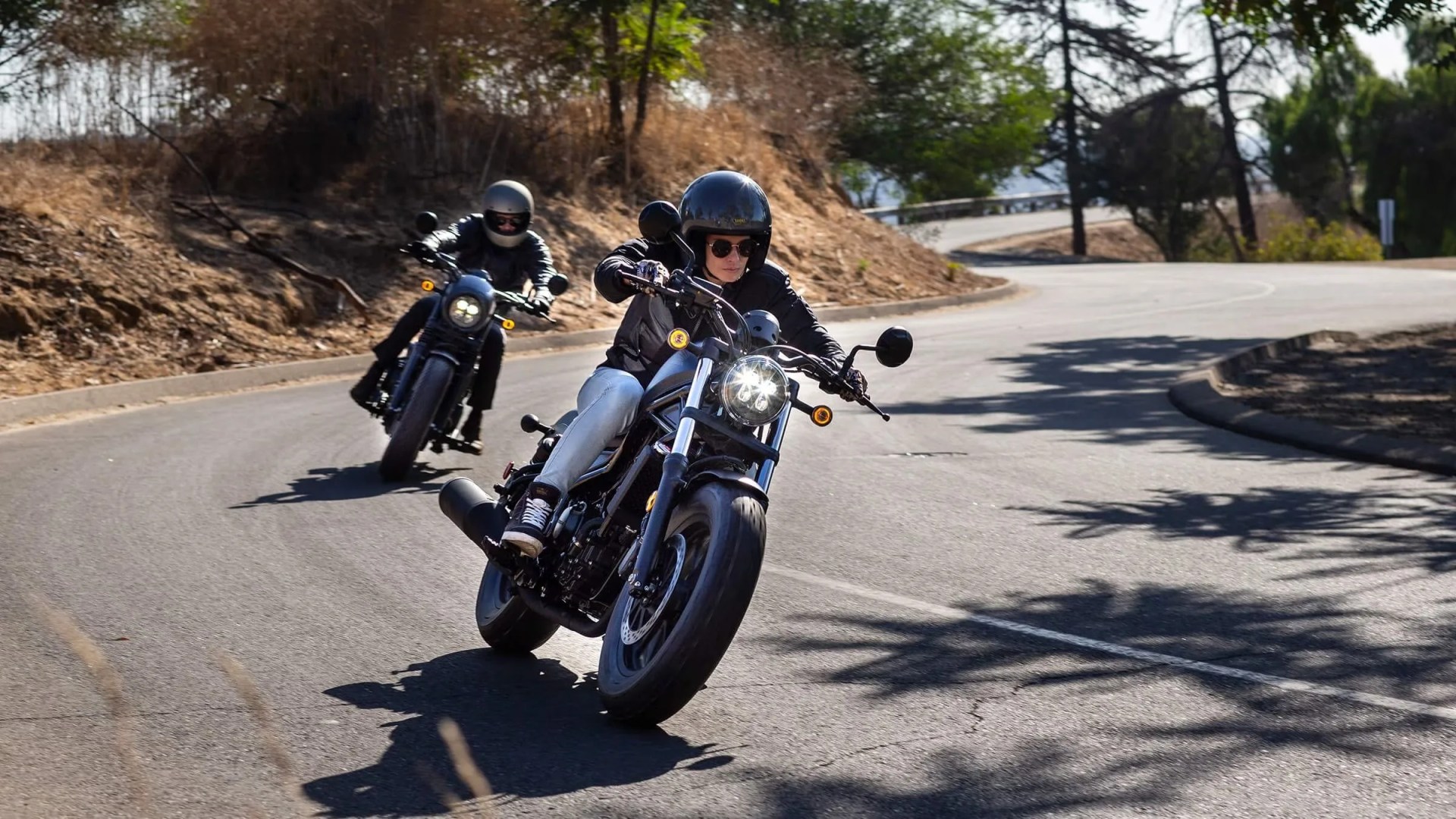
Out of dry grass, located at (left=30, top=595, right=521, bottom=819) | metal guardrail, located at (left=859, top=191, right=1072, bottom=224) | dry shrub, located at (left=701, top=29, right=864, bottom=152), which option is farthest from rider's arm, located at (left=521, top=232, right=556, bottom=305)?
metal guardrail, located at (left=859, top=191, right=1072, bottom=224)

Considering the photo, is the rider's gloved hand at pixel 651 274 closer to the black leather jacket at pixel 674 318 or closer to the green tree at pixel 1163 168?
the black leather jacket at pixel 674 318

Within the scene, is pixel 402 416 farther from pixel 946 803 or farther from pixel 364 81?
pixel 364 81

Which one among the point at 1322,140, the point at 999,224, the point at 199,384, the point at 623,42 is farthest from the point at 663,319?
the point at 1322,140

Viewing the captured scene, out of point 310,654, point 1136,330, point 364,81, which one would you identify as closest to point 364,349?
point 364,81

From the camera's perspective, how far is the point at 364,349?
19.4 meters

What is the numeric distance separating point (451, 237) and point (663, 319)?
567cm

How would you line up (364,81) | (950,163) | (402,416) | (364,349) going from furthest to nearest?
1. (950,163)
2. (364,81)
3. (364,349)
4. (402,416)

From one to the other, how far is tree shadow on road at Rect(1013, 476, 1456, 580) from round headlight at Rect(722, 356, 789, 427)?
331 cm

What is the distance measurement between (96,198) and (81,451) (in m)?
8.92

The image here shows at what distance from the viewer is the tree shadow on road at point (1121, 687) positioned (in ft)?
15.0

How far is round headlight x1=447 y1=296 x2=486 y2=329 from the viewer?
1042 cm

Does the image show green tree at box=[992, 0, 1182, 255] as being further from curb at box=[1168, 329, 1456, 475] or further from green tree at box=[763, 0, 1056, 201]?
curb at box=[1168, 329, 1456, 475]

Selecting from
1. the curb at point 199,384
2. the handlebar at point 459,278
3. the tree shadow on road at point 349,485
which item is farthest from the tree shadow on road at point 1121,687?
the curb at point 199,384

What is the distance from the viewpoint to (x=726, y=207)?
5594 mm
